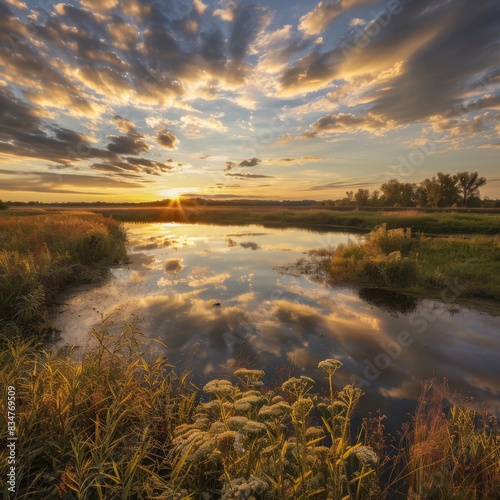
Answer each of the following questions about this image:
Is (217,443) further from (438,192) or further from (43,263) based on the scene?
(438,192)

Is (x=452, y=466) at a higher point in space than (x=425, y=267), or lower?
higher

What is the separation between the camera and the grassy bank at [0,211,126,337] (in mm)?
9234

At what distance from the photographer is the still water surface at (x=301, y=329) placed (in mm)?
7609

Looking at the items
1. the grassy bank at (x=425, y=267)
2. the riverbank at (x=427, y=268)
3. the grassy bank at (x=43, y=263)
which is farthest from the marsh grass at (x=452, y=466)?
the grassy bank at (x=425, y=267)

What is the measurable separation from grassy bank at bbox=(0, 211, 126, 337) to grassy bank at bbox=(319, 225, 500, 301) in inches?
545

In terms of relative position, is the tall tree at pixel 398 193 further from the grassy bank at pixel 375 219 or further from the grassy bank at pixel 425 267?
the grassy bank at pixel 425 267

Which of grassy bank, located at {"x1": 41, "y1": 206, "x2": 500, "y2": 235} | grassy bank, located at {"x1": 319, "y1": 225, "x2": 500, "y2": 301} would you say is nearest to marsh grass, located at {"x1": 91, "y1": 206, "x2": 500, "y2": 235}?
grassy bank, located at {"x1": 41, "y1": 206, "x2": 500, "y2": 235}

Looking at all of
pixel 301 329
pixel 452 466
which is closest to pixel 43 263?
pixel 301 329

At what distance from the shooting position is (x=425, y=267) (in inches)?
688

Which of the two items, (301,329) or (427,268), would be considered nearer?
(301,329)

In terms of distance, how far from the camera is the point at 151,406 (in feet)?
16.3

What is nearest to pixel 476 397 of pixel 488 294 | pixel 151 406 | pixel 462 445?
pixel 462 445

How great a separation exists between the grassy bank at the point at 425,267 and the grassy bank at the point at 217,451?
417 inches

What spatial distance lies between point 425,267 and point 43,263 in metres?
20.3
